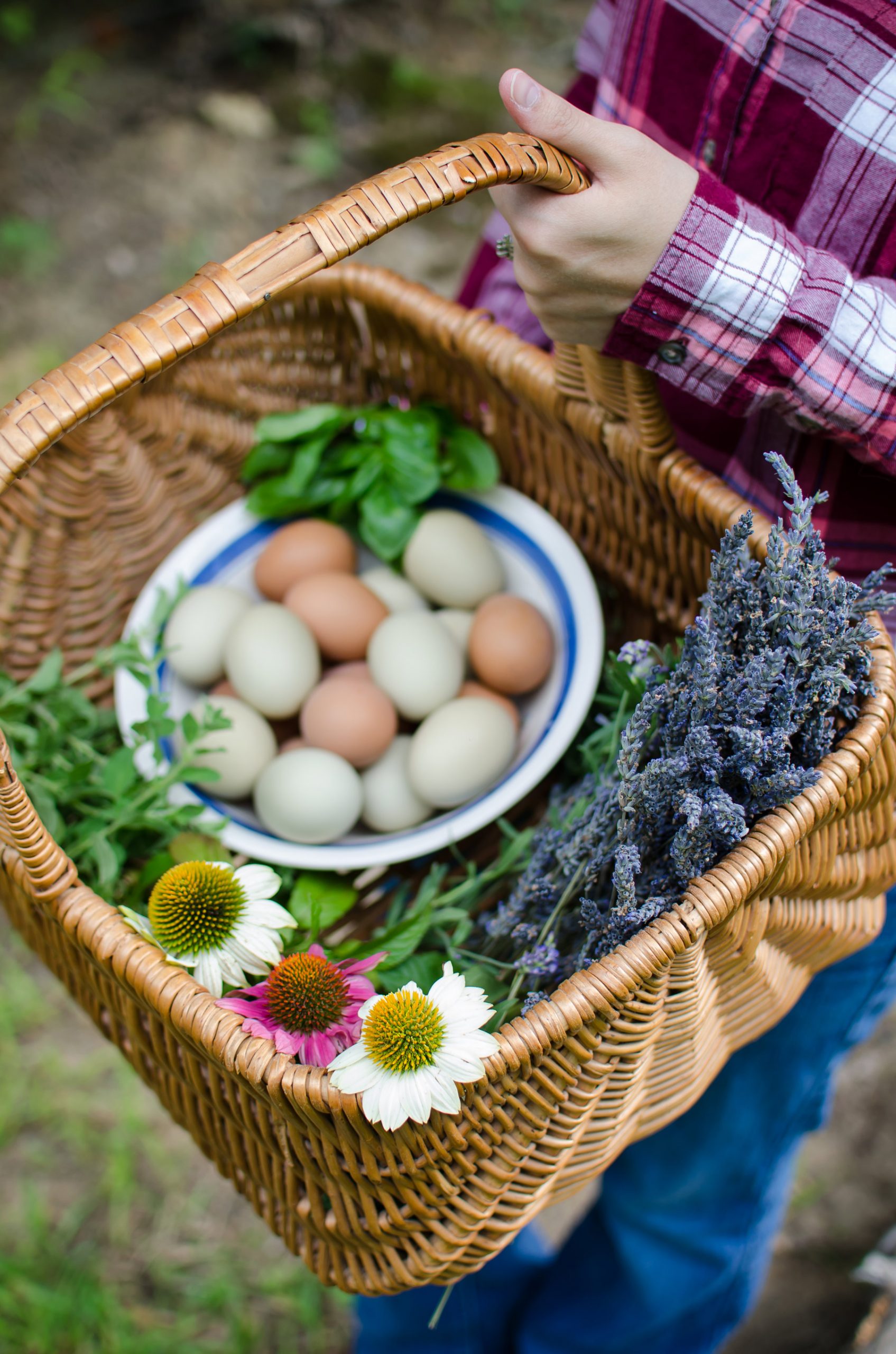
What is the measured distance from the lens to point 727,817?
0.59 meters

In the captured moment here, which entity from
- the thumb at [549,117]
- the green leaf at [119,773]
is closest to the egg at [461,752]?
the green leaf at [119,773]

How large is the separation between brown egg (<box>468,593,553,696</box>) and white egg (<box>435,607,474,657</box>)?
0.13ft

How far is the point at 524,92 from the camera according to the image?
582 mm

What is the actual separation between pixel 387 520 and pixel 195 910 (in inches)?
19.2

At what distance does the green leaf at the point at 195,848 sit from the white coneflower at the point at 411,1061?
0.99 ft

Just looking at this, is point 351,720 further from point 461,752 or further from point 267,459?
point 267,459

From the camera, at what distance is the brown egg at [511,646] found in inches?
36.8

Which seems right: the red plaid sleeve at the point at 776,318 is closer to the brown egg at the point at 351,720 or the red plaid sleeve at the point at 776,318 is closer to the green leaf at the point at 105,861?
the brown egg at the point at 351,720

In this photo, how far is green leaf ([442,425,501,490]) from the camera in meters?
0.99

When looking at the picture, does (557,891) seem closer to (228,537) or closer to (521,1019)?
(521,1019)

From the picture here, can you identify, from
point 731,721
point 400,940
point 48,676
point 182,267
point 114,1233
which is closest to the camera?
point 731,721

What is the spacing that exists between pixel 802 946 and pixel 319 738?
0.44 m

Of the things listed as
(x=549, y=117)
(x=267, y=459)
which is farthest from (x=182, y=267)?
(x=549, y=117)

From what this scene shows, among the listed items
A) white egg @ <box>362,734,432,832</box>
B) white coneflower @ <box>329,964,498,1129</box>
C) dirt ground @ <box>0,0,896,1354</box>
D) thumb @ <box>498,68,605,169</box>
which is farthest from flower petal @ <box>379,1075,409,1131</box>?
dirt ground @ <box>0,0,896,1354</box>
